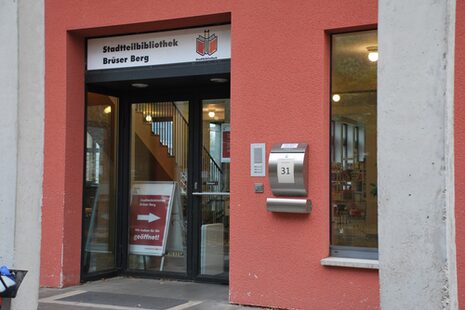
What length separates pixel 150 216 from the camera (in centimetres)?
917

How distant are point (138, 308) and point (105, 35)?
3.70 meters

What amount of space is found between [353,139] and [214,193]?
2.26 m

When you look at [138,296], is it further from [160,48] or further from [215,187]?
[160,48]

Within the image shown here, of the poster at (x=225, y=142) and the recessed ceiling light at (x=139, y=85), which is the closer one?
the poster at (x=225, y=142)

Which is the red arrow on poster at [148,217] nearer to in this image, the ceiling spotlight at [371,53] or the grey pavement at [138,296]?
the grey pavement at [138,296]

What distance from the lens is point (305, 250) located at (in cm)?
697

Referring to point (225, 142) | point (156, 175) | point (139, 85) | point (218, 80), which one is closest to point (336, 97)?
point (218, 80)

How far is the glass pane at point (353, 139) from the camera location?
23.1ft

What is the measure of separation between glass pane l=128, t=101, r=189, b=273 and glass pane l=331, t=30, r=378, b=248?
2497 mm

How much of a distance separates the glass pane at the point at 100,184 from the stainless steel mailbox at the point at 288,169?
303 cm

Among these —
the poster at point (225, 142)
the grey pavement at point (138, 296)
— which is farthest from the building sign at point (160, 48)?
the grey pavement at point (138, 296)

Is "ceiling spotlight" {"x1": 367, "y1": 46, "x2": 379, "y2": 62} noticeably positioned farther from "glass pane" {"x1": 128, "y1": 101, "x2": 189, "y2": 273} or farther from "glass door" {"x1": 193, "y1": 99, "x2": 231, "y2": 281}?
"glass pane" {"x1": 128, "y1": 101, "x2": 189, "y2": 273}

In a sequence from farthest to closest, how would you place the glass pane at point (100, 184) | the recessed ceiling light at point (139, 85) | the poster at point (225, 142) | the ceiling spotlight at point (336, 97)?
the glass pane at point (100, 184) < the recessed ceiling light at point (139, 85) < the poster at point (225, 142) < the ceiling spotlight at point (336, 97)

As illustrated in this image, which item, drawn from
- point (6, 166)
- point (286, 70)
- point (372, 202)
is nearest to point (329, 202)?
point (372, 202)
